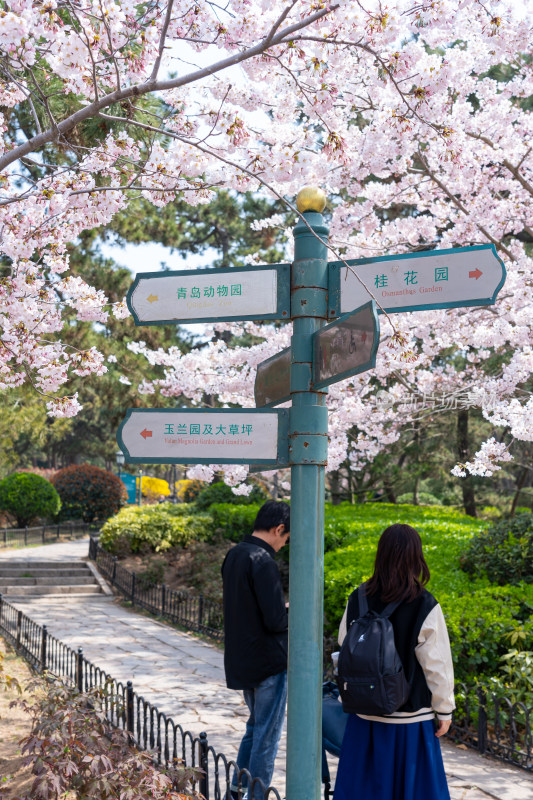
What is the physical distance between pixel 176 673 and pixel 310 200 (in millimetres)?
6558

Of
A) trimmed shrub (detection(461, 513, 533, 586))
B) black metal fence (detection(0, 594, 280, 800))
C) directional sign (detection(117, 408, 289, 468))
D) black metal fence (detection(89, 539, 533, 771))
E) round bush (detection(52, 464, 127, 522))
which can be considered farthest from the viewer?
round bush (detection(52, 464, 127, 522))

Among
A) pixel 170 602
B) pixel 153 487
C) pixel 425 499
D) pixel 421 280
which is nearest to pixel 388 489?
pixel 425 499

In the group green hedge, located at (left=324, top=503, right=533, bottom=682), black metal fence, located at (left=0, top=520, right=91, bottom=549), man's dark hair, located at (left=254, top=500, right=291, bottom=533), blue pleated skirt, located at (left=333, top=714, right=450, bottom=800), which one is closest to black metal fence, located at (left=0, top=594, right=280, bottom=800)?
blue pleated skirt, located at (left=333, top=714, right=450, bottom=800)

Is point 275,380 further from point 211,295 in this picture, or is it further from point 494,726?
point 494,726

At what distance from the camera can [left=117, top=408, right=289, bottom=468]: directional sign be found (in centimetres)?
264

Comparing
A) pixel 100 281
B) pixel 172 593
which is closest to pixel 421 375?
pixel 172 593

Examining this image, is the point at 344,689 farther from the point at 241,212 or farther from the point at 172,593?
the point at 241,212

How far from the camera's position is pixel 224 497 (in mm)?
17156

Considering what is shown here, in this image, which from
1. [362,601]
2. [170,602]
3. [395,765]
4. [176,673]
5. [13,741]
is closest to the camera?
[395,765]

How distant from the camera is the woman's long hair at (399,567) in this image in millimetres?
3023

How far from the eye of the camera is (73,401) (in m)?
6.36

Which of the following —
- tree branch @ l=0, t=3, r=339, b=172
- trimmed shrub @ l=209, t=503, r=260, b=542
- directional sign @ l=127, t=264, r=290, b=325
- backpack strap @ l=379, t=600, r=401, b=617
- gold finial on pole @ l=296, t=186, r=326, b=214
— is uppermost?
tree branch @ l=0, t=3, r=339, b=172

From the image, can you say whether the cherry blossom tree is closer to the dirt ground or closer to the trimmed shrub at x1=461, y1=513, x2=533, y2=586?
the trimmed shrub at x1=461, y1=513, x2=533, y2=586

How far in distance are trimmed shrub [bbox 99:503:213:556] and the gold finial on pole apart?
41.9 feet
